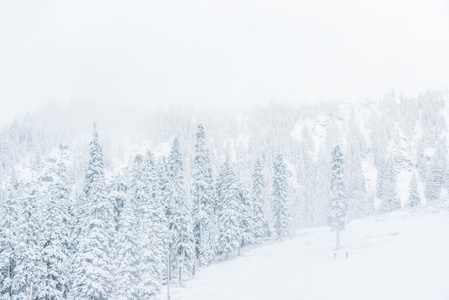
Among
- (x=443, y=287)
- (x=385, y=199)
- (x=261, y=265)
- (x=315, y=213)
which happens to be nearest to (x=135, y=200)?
(x=261, y=265)

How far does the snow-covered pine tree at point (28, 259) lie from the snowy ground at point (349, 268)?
15901 mm

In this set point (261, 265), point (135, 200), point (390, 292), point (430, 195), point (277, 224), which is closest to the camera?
point (390, 292)

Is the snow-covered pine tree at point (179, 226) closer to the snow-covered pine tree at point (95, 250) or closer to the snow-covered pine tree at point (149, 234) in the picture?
the snow-covered pine tree at point (149, 234)

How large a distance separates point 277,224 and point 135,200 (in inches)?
1339

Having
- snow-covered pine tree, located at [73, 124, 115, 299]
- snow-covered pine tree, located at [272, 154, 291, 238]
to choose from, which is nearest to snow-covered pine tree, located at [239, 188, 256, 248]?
snow-covered pine tree, located at [272, 154, 291, 238]

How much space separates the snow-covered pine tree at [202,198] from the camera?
5009 cm

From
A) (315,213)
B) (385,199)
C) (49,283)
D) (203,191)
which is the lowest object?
(315,213)

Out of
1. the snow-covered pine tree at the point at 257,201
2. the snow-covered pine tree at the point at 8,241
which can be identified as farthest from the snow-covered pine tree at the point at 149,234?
the snow-covered pine tree at the point at 257,201

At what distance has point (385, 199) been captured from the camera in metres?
99.4

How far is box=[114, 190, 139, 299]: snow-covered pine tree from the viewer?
32.7 metres

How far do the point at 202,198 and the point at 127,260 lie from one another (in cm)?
2230

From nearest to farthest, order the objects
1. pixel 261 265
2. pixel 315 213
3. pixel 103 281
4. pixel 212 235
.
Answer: pixel 103 281 → pixel 261 265 → pixel 212 235 → pixel 315 213

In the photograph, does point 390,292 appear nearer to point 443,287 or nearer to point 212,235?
point 443,287

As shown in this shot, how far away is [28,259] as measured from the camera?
3164cm
